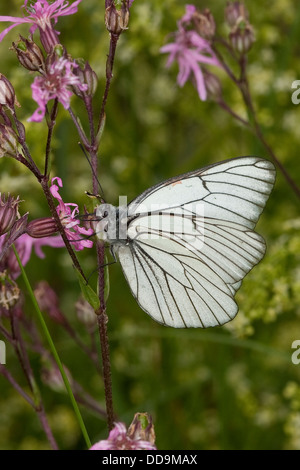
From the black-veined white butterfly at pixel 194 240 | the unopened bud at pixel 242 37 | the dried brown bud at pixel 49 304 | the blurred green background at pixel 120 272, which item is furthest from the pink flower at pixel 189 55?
the dried brown bud at pixel 49 304

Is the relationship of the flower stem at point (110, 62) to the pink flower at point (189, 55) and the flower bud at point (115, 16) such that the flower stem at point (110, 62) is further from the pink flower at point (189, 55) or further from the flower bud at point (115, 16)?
the pink flower at point (189, 55)

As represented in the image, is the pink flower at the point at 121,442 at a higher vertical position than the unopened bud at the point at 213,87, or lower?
lower

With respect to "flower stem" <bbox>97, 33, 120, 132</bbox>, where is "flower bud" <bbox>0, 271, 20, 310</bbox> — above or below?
below

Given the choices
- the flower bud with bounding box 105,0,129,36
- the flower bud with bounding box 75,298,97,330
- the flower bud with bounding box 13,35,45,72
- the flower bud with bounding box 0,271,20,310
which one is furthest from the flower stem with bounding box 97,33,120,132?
the flower bud with bounding box 75,298,97,330

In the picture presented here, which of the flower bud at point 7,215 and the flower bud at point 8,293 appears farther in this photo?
the flower bud at point 8,293

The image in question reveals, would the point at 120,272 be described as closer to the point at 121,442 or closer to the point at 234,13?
the point at 234,13

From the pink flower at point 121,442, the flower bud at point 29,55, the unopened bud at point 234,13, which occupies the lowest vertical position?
the pink flower at point 121,442

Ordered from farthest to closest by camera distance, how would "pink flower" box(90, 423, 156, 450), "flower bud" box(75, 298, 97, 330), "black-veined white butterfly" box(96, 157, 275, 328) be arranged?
"flower bud" box(75, 298, 97, 330) < "black-veined white butterfly" box(96, 157, 275, 328) < "pink flower" box(90, 423, 156, 450)

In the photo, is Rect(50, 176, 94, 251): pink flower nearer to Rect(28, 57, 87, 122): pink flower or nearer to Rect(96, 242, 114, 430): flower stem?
Rect(96, 242, 114, 430): flower stem
